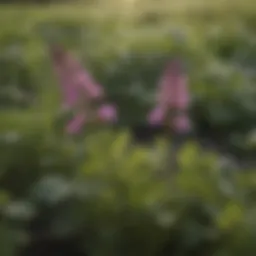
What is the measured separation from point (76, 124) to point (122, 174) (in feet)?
0.40

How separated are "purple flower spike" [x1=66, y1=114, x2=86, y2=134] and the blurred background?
0.03m

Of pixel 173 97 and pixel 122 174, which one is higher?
pixel 173 97

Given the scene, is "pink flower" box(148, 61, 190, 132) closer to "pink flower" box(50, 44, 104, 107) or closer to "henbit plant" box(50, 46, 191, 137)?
"henbit plant" box(50, 46, 191, 137)

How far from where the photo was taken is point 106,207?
1013 mm

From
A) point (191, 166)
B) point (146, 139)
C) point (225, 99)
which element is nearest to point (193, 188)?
point (191, 166)

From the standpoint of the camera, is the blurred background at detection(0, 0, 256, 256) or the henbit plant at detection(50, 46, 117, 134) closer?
the blurred background at detection(0, 0, 256, 256)

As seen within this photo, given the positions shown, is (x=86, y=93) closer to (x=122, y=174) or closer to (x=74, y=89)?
(x=74, y=89)

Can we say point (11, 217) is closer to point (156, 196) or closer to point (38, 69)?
point (156, 196)

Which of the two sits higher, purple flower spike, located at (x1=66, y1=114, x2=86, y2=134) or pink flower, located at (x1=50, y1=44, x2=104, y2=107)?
pink flower, located at (x1=50, y1=44, x2=104, y2=107)

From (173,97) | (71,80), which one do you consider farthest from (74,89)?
(173,97)

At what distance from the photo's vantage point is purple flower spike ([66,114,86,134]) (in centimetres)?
112

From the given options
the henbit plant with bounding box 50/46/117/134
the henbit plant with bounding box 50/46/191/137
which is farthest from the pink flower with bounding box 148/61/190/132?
the henbit plant with bounding box 50/46/117/134

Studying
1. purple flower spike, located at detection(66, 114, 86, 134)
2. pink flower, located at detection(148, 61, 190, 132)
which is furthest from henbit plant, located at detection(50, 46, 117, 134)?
pink flower, located at detection(148, 61, 190, 132)

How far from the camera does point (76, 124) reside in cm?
112
